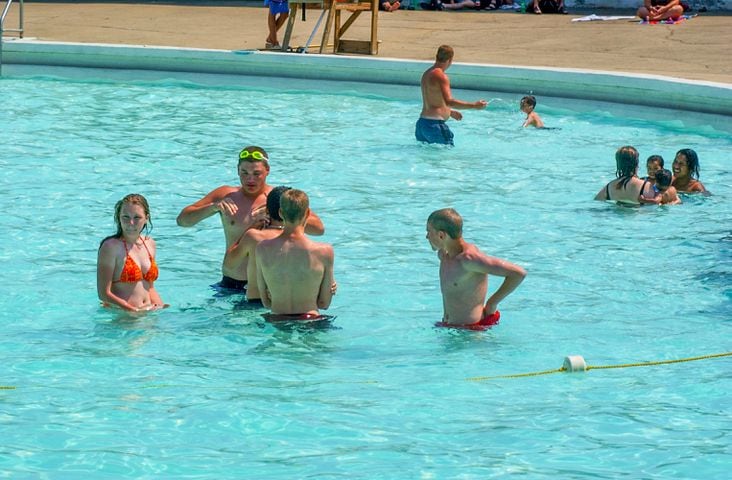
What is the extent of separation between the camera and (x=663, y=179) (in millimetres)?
11086

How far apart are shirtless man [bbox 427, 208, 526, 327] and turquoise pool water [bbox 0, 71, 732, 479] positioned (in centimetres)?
14

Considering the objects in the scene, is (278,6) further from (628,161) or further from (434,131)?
(628,161)

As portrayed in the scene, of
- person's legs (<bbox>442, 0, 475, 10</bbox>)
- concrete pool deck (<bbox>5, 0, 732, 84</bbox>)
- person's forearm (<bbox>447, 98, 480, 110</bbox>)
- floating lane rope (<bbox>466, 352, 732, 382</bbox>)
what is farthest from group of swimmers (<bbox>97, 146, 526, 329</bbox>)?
person's legs (<bbox>442, 0, 475, 10</bbox>)

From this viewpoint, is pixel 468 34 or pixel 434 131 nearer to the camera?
pixel 434 131

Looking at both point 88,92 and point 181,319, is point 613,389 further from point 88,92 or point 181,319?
point 88,92

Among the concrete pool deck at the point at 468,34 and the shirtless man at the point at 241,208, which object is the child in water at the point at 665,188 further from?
the concrete pool deck at the point at 468,34

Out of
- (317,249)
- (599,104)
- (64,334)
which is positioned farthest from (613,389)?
(599,104)


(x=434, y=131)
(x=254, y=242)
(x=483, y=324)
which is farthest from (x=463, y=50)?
(x=254, y=242)

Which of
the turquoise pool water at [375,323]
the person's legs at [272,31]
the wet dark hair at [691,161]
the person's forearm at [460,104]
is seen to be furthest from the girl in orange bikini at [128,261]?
the person's legs at [272,31]

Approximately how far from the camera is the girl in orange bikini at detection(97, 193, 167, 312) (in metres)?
7.35

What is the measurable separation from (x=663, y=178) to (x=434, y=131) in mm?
3450

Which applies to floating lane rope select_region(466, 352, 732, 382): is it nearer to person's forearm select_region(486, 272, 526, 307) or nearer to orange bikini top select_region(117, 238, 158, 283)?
person's forearm select_region(486, 272, 526, 307)

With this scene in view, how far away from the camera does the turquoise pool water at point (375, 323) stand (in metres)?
5.75

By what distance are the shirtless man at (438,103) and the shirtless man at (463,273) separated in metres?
6.38
